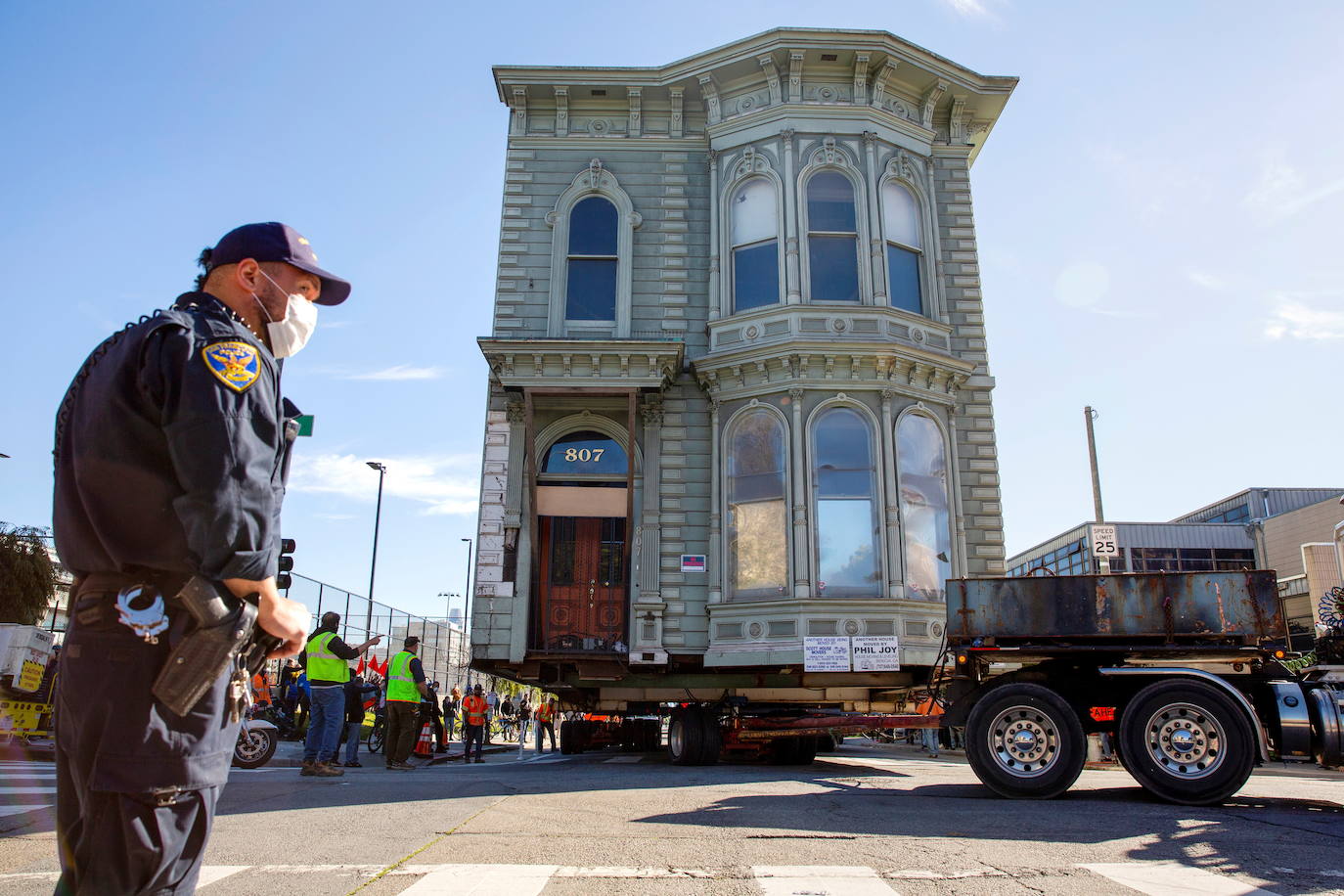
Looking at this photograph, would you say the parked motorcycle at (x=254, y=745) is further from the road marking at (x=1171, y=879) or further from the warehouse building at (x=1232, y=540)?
the warehouse building at (x=1232, y=540)

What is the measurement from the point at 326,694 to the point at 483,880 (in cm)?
772

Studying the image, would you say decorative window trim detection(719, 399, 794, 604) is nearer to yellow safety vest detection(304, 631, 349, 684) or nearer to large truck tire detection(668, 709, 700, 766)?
large truck tire detection(668, 709, 700, 766)

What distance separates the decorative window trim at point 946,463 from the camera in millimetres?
16000

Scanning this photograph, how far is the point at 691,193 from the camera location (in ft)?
60.8

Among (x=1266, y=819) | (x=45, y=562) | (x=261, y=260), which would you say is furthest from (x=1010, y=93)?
(x=45, y=562)

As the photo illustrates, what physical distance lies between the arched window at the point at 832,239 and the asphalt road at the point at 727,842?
9836 millimetres

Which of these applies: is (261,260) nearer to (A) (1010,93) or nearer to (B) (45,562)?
(A) (1010,93)

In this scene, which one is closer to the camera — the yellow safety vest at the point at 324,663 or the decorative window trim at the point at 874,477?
the yellow safety vest at the point at 324,663

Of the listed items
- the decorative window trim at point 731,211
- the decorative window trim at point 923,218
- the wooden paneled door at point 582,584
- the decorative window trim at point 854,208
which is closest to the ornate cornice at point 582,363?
the decorative window trim at point 731,211

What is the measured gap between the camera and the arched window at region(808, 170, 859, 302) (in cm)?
1722

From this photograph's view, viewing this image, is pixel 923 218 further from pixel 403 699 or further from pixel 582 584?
pixel 403 699

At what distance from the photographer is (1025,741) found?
937 centimetres

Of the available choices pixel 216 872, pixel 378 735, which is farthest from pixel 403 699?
pixel 378 735

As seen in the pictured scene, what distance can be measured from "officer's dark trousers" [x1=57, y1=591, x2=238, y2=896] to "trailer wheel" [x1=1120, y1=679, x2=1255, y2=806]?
28.5 ft
